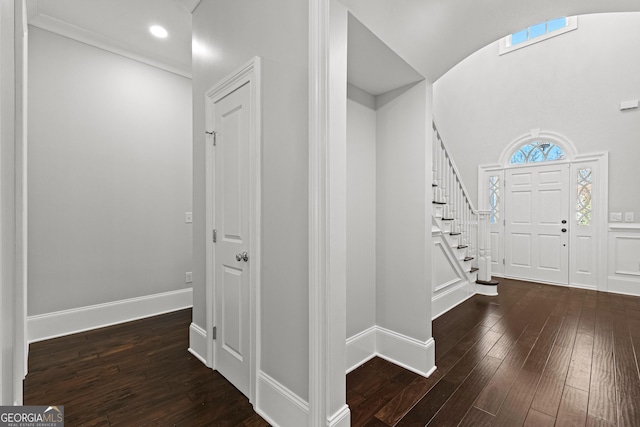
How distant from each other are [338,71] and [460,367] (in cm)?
225

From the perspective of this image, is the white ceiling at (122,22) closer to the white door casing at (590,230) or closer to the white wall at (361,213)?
the white wall at (361,213)

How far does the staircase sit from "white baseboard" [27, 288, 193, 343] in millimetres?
3096

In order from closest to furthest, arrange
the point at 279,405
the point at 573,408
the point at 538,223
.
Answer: the point at 279,405, the point at 573,408, the point at 538,223

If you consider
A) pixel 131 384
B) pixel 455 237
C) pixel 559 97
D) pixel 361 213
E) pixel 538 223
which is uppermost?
pixel 559 97

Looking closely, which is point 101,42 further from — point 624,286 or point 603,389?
point 624,286

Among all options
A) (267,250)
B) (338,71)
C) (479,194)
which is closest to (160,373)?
(267,250)

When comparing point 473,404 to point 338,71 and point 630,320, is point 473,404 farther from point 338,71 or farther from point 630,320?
point 630,320

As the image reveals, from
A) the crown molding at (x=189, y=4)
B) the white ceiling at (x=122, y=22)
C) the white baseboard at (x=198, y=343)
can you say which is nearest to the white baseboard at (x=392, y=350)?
the white baseboard at (x=198, y=343)

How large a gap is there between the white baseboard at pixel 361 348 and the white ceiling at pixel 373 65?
78.8 inches

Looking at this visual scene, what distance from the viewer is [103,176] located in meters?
2.86

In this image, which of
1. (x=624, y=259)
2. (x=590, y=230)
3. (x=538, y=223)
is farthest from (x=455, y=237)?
(x=624, y=259)

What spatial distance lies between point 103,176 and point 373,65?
9.59 feet

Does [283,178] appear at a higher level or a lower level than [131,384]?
higher

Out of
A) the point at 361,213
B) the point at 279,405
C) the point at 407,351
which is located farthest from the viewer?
the point at 361,213
